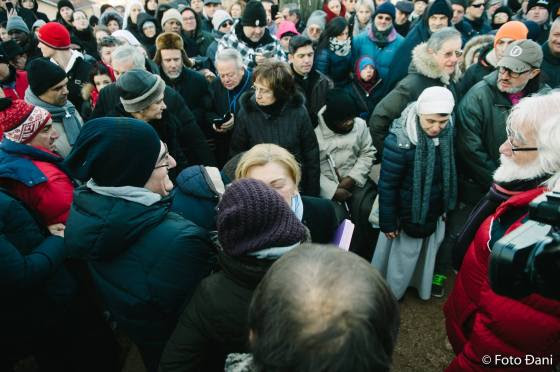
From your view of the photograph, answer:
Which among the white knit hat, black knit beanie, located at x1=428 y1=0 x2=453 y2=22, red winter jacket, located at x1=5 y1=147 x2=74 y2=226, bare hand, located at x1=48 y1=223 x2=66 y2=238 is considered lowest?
bare hand, located at x1=48 y1=223 x2=66 y2=238

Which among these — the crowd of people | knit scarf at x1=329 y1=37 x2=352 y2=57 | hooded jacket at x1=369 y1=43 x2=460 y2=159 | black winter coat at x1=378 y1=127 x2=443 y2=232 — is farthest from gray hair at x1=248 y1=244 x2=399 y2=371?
knit scarf at x1=329 y1=37 x2=352 y2=57

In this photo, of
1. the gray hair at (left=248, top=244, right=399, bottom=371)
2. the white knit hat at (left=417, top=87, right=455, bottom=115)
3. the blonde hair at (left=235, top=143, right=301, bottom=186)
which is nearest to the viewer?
the gray hair at (left=248, top=244, right=399, bottom=371)

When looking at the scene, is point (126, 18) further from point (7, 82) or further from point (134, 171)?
point (134, 171)

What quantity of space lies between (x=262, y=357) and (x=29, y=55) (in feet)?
21.8

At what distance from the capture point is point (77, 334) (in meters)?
2.46

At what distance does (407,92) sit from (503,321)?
8.13 feet

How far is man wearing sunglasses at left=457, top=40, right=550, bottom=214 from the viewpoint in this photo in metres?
3.18

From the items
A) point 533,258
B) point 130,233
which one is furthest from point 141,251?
point 533,258

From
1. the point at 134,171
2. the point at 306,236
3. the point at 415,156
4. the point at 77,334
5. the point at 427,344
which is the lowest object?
the point at 427,344

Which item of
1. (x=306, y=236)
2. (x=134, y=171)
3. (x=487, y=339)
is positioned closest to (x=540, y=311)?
(x=487, y=339)

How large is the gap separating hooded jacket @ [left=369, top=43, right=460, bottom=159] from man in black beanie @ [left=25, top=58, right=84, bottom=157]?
2.71m

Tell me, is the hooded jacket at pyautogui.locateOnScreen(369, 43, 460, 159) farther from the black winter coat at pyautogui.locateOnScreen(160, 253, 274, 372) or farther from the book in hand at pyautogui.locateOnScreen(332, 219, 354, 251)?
the black winter coat at pyautogui.locateOnScreen(160, 253, 274, 372)

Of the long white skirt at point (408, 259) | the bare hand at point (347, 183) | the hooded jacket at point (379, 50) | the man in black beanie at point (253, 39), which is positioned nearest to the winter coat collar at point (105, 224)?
the bare hand at point (347, 183)

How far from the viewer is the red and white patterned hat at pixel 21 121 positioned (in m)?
2.35
